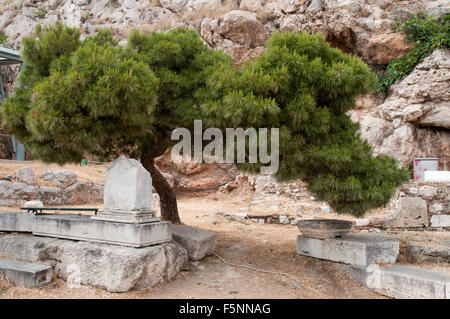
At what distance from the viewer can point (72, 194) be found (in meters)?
11.1

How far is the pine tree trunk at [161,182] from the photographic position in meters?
6.59

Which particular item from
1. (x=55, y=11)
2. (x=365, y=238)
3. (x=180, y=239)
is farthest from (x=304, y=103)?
(x=55, y=11)

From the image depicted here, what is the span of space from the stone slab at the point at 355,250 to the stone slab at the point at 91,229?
7.77ft

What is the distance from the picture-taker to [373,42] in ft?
40.8

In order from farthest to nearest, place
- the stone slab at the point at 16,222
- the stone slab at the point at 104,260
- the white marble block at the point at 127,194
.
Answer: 1. the stone slab at the point at 16,222
2. the white marble block at the point at 127,194
3. the stone slab at the point at 104,260

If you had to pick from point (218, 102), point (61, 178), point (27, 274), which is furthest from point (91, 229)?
point (61, 178)

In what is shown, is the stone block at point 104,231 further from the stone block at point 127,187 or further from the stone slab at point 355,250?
the stone slab at point 355,250

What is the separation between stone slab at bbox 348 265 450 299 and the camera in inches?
139

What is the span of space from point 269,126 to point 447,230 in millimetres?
6535

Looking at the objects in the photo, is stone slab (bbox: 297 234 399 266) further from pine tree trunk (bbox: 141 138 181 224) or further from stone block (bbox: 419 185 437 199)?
stone block (bbox: 419 185 437 199)

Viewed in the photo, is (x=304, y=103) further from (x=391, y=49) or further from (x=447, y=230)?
(x=391, y=49)

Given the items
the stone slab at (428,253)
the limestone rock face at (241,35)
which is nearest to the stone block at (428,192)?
the stone slab at (428,253)

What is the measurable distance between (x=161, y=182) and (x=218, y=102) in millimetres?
3097

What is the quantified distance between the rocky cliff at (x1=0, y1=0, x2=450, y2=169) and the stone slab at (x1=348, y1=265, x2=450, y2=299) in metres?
8.23
